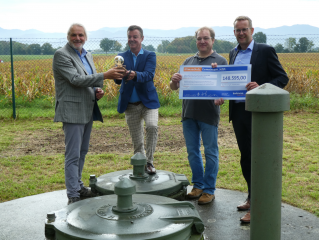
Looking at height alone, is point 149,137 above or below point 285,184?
above

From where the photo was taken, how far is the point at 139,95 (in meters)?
4.14

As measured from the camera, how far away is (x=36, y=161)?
20.0 ft

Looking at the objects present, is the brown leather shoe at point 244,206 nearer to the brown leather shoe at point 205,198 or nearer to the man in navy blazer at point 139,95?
the brown leather shoe at point 205,198

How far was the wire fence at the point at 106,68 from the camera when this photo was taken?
34.6 feet

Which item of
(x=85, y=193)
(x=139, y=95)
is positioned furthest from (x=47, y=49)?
(x=85, y=193)

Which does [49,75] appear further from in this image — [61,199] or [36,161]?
[61,199]

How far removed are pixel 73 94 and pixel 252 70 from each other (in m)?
1.82

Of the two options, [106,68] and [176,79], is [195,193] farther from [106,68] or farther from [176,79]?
[106,68]

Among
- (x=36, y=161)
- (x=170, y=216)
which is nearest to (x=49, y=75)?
(x=36, y=161)

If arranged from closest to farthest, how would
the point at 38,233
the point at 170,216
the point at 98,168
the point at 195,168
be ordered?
the point at 170,216
the point at 38,233
the point at 195,168
the point at 98,168

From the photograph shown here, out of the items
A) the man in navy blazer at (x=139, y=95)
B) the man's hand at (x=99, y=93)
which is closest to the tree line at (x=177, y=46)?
the man in navy blazer at (x=139, y=95)

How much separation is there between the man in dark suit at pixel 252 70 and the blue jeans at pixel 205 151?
389mm

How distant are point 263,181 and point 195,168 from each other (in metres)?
2.24

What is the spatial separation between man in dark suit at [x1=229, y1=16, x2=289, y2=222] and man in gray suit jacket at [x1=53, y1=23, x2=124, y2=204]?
127 cm
